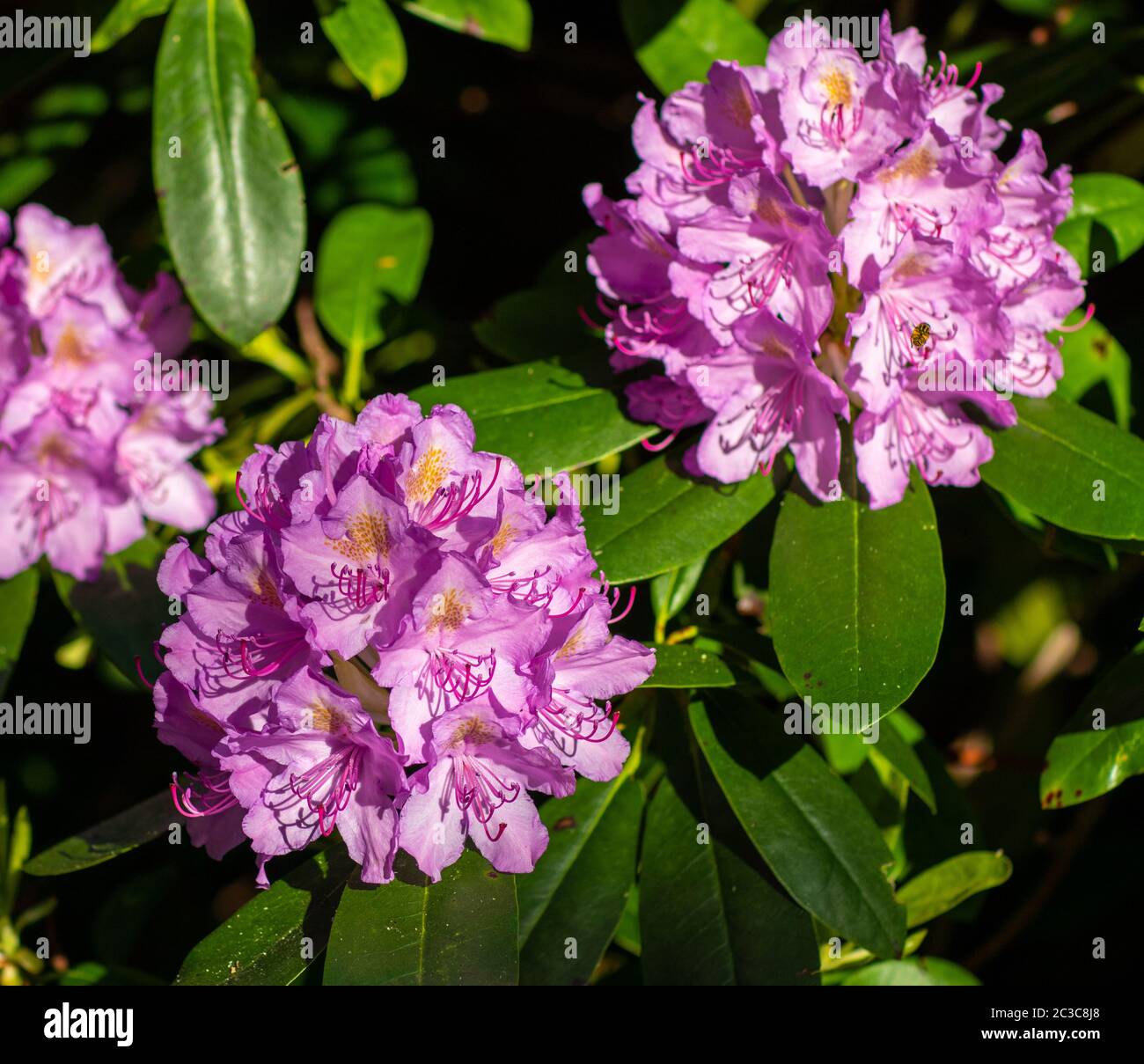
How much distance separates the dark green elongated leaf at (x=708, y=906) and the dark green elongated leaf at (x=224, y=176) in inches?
30.4

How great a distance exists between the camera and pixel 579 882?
1.31 meters

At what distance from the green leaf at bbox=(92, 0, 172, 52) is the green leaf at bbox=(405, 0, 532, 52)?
0.33m

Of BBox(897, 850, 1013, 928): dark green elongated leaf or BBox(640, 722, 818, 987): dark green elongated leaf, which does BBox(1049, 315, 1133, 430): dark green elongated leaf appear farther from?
BBox(640, 722, 818, 987): dark green elongated leaf

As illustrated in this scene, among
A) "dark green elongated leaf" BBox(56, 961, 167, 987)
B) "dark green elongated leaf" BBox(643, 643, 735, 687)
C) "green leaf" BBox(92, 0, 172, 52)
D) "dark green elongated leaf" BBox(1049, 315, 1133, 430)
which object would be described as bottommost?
"dark green elongated leaf" BBox(56, 961, 167, 987)

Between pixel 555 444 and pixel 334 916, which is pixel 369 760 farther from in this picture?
pixel 555 444

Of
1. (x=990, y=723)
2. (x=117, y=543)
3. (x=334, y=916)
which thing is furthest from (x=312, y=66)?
(x=990, y=723)

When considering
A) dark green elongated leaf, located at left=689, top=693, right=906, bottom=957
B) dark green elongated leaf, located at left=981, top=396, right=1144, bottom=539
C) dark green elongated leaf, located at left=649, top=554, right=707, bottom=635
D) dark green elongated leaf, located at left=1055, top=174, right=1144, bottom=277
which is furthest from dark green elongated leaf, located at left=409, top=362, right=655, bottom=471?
dark green elongated leaf, located at left=1055, top=174, right=1144, bottom=277

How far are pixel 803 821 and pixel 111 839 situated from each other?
74cm

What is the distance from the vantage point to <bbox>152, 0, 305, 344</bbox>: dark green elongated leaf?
1.43 meters

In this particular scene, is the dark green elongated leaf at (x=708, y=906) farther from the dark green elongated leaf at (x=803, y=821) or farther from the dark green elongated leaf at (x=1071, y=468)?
the dark green elongated leaf at (x=1071, y=468)

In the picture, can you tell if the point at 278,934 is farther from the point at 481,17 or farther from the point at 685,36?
the point at 685,36

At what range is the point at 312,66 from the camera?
200 cm

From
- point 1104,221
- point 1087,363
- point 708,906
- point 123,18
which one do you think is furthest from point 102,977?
Answer: point 1104,221

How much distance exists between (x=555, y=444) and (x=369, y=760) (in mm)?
435
